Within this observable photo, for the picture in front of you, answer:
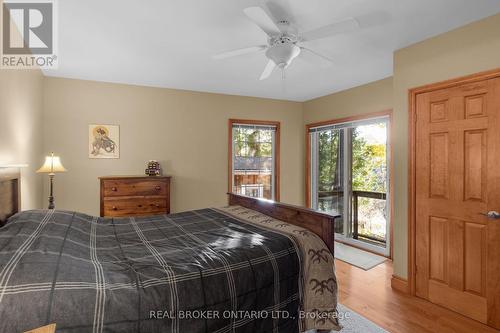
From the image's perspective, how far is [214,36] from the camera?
8.64 feet

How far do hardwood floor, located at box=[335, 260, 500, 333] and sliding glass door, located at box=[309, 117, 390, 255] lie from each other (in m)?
1.12

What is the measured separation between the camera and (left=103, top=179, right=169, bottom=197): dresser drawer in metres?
3.58

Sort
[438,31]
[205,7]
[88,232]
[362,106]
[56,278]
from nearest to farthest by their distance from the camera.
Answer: [56,278]
[88,232]
[205,7]
[438,31]
[362,106]

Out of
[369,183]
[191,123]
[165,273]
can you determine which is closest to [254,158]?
[191,123]

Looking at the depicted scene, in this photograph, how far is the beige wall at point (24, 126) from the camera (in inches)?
89.1

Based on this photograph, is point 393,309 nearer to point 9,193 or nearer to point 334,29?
point 334,29

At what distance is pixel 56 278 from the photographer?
1.15 m

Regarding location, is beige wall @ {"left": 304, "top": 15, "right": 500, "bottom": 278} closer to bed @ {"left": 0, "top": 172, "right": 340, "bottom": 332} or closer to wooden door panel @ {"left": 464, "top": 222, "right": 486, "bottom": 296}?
wooden door panel @ {"left": 464, "top": 222, "right": 486, "bottom": 296}

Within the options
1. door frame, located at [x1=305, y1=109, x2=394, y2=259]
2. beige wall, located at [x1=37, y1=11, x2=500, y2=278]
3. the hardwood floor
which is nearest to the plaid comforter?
the hardwood floor

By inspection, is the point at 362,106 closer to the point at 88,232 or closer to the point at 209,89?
the point at 209,89

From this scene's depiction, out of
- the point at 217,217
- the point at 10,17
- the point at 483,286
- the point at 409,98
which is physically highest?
the point at 10,17

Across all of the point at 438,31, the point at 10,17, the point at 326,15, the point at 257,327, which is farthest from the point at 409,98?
the point at 10,17

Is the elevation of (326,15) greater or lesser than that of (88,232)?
greater

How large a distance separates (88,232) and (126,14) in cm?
174
